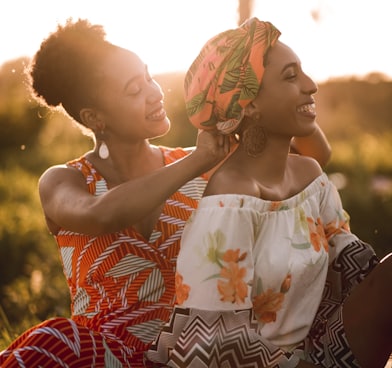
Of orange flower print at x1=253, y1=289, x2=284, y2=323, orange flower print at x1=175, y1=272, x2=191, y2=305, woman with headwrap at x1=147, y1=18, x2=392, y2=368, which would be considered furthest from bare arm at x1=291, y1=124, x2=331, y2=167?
orange flower print at x1=175, y1=272, x2=191, y2=305

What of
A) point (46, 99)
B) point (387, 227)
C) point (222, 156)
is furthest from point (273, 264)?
point (387, 227)

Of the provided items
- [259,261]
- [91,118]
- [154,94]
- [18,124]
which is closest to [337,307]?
[259,261]

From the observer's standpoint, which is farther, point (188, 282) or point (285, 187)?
point (285, 187)

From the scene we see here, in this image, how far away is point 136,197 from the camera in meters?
3.11

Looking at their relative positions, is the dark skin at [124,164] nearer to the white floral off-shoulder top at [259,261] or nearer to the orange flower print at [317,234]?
the white floral off-shoulder top at [259,261]

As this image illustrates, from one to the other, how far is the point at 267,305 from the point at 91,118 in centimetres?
114

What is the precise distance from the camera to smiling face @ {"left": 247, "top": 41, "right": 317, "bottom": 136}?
3.18 m

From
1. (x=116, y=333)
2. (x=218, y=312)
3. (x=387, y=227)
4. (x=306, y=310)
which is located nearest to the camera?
(x=218, y=312)

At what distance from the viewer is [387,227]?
28.2 ft

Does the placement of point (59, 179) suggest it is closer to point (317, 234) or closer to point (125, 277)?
point (125, 277)

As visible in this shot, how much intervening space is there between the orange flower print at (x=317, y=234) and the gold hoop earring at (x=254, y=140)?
1.06 feet

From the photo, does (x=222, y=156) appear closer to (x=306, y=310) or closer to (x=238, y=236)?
(x=238, y=236)

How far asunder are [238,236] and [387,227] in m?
5.85

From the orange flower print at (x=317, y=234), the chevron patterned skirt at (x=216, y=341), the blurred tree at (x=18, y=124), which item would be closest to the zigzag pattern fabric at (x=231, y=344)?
the chevron patterned skirt at (x=216, y=341)
